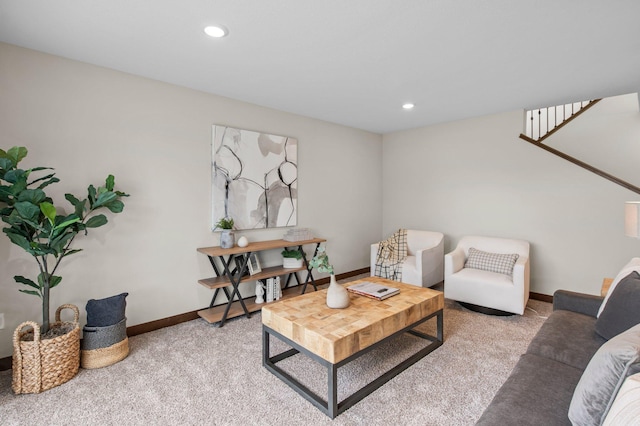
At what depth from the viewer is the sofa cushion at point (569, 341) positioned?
1549 millimetres

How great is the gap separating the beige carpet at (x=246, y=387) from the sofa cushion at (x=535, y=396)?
50cm

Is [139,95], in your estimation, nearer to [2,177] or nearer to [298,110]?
[2,177]

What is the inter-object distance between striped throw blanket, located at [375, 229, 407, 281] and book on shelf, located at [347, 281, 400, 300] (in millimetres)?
1366

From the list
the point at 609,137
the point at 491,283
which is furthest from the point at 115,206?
the point at 609,137

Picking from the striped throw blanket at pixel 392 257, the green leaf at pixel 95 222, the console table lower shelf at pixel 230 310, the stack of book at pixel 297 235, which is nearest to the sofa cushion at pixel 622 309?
the striped throw blanket at pixel 392 257

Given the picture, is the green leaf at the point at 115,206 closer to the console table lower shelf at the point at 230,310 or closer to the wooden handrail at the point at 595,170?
the console table lower shelf at the point at 230,310

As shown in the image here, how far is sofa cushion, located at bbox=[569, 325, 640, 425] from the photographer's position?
95cm

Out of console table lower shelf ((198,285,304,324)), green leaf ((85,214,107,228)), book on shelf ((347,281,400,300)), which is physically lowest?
console table lower shelf ((198,285,304,324))

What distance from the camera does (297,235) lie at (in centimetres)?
371

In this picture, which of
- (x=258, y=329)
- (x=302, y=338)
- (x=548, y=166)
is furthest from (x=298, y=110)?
(x=548, y=166)

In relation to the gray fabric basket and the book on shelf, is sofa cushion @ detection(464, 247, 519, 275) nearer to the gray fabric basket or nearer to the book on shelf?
the book on shelf

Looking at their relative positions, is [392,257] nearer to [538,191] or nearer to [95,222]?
[538,191]

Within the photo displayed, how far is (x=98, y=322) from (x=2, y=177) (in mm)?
1189

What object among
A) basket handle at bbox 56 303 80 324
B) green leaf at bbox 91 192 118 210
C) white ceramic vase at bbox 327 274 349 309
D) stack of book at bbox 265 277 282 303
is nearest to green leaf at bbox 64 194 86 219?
green leaf at bbox 91 192 118 210
